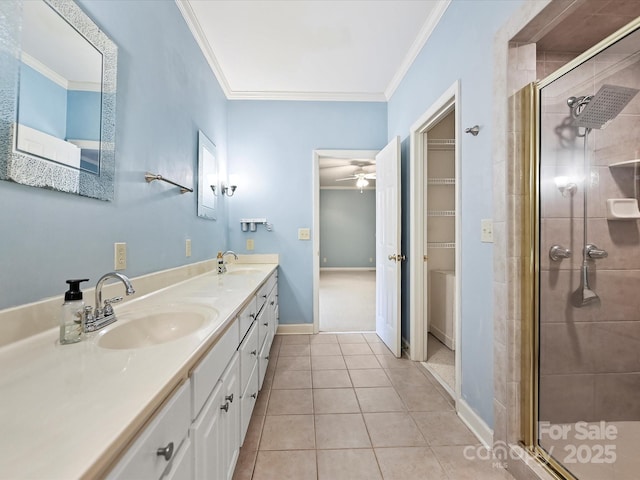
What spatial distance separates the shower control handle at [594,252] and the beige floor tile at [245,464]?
6.95 feet

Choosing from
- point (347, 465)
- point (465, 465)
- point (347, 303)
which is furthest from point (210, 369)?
point (347, 303)

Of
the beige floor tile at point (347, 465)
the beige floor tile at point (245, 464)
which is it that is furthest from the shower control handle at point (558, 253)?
the beige floor tile at point (245, 464)

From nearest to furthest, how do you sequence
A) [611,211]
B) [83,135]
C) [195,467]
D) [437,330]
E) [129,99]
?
1. [195,467]
2. [83,135]
3. [129,99]
4. [611,211]
5. [437,330]

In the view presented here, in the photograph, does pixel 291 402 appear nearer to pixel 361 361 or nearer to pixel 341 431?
pixel 341 431

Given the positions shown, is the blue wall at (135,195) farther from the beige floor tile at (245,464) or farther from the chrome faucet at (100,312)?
the beige floor tile at (245,464)

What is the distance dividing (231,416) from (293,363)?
4.53 feet

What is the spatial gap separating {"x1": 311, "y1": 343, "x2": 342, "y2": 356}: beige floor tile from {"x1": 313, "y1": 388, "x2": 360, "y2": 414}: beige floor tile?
2.13 feet

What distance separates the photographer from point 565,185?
1.47m

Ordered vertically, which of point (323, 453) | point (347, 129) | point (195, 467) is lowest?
point (323, 453)

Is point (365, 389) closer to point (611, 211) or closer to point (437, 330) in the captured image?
→ point (437, 330)

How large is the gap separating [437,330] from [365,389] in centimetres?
142

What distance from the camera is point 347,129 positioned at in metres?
3.27

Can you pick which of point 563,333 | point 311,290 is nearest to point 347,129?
point 311,290

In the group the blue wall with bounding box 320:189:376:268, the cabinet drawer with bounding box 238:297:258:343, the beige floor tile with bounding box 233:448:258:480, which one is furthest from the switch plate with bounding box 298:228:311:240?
the blue wall with bounding box 320:189:376:268
